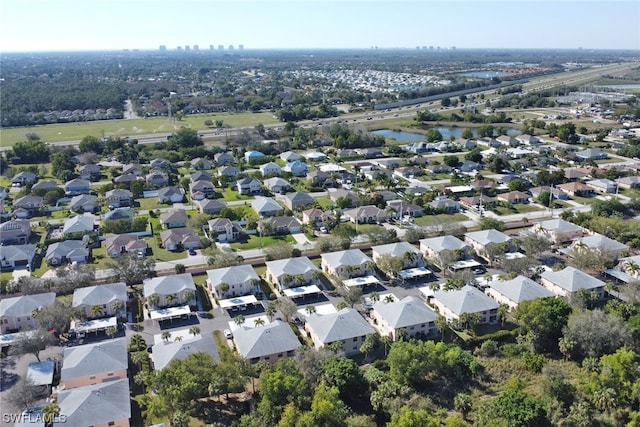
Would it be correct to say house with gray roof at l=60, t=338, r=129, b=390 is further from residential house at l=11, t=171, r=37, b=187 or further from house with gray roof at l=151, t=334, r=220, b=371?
residential house at l=11, t=171, r=37, b=187

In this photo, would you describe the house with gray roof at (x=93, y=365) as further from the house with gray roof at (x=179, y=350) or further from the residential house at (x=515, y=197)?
the residential house at (x=515, y=197)

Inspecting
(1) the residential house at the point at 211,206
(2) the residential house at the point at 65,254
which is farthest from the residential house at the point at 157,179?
(2) the residential house at the point at 65,254

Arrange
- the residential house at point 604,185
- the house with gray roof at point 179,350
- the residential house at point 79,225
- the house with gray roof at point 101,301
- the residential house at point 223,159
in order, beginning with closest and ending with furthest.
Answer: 1. the house with gray roof at point 179,350
2. the house with gray roof at point 101,301
3. the residential house at point 79,225
4. the residential house at point 604,185
5. the residential house at point 223,159

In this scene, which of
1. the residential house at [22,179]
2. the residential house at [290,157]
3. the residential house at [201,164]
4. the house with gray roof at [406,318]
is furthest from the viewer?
the residential house at [290,157]

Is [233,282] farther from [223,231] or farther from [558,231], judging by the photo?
[558,231]

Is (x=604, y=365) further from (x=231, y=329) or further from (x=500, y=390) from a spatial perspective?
(x=231, y=329)

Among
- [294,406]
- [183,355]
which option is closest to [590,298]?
[294,406]
